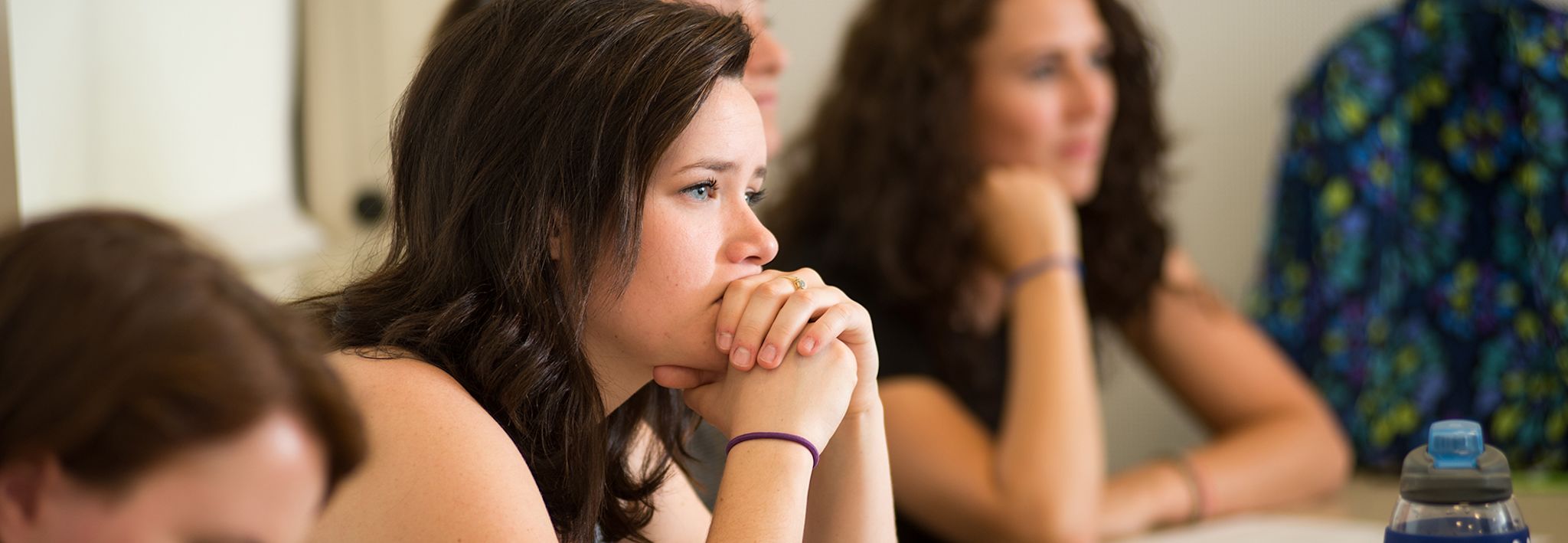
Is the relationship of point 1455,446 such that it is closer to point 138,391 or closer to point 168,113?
point 138,391

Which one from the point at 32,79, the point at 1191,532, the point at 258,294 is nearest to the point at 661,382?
the point at 258,294

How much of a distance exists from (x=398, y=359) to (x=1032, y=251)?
1017 millimetres

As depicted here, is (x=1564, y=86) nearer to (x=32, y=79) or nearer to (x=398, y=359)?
(x=398, y=359)

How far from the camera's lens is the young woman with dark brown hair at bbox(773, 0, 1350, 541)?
1597 millimetres

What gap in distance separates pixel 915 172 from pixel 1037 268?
210 millimetres

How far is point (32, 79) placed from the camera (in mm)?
1085

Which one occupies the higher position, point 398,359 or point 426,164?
point 426,164

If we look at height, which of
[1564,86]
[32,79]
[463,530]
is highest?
[1564,86]

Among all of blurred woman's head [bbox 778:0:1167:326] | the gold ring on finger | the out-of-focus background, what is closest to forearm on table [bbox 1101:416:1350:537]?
blurred woman's head [bbox 778:0:1167:326]

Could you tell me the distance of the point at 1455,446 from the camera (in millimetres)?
818

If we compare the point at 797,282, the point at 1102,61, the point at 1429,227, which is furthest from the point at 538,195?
the point at 1429,227

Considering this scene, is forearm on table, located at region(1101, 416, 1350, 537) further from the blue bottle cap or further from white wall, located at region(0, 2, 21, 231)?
white wall, located at region(0, 2, 21, 231)

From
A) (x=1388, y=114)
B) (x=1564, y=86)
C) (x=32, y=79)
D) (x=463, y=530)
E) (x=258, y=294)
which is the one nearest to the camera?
(x=258, y=294)

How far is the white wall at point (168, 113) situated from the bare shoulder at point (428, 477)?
41 centimetres
